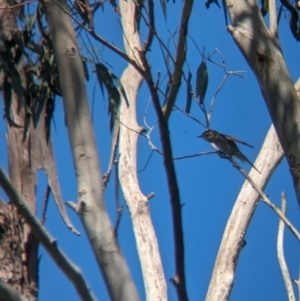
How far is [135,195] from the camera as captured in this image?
294 centimetres

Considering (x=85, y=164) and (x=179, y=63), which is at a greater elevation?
(x=179, y=63)

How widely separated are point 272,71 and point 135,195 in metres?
1.69

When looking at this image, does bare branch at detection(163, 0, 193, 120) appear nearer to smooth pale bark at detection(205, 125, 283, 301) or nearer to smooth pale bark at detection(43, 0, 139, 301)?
smooth pale bark at detection(43, 0, 139, 301)

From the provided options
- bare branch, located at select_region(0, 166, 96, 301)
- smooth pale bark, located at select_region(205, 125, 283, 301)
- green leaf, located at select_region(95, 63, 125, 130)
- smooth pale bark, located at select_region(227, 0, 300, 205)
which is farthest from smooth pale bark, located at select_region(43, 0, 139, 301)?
smooth pale bark, located at select_region(205, 125, 283, 301)

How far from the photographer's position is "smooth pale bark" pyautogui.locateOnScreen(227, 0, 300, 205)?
1.23 metres

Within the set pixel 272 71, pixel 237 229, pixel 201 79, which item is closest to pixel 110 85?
pixel 201 79

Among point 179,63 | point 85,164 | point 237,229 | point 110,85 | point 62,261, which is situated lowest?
point 62,261

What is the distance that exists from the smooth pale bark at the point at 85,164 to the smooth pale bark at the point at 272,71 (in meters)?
0.36

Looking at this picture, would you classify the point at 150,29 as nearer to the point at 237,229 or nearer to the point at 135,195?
the point at 237,229

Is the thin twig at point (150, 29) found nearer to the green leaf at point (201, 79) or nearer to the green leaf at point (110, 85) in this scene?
the green leaf at point (201, 79)

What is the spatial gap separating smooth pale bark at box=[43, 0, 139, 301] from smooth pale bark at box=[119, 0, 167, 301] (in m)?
1.07

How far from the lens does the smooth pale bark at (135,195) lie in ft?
8.39

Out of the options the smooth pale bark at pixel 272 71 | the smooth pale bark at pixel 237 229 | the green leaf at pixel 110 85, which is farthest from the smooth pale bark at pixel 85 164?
the smooth pale bark at pixel 237 229

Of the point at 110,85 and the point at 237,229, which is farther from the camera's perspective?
the point at 237,229
